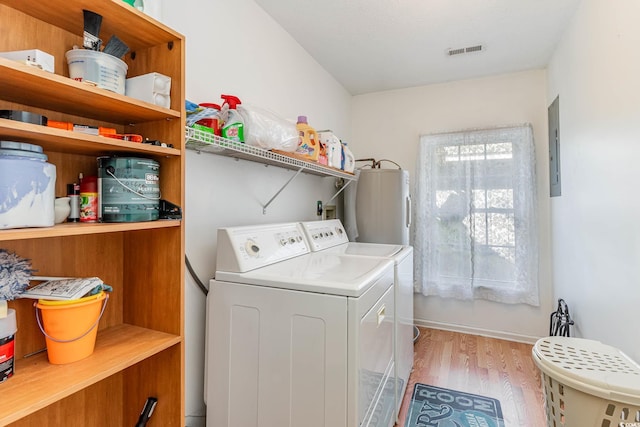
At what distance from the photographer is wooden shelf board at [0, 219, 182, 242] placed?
2.17 feet

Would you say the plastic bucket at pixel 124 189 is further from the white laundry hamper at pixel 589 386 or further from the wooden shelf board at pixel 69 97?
the white laundry hamper at pixel 589 386

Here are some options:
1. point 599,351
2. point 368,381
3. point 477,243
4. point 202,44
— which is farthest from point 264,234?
point 477,243

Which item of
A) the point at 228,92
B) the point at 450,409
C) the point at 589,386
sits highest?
the point at 228,92

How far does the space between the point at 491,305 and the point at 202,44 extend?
11.0ft

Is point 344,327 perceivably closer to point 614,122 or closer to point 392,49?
point 614,122

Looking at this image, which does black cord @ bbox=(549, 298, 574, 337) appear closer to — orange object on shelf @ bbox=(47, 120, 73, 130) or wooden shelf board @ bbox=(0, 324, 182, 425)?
wooden shelf board @ bbox=(0, 324, 182, 425)

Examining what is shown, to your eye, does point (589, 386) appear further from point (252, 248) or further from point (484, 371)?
point (484, 371)

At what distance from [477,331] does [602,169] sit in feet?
7.01

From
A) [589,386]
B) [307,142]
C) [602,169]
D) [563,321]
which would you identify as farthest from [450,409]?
[307,142]

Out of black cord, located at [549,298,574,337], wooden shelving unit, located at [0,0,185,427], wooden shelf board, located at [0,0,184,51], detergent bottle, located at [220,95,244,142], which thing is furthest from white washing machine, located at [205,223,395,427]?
black cord, located at [549,298,574,337]

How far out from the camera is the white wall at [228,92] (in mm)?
1463

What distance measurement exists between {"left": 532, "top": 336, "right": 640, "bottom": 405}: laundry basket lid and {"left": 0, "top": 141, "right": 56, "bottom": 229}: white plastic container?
1543 millimetres

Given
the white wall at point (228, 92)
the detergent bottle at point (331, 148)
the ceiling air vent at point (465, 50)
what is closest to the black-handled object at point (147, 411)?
the white wall at point (228, 92)

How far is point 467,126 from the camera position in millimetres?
3189
